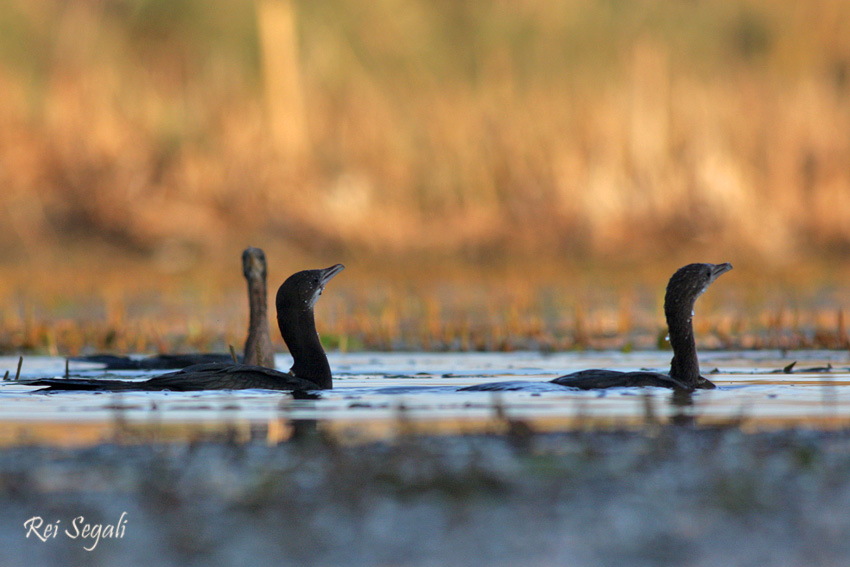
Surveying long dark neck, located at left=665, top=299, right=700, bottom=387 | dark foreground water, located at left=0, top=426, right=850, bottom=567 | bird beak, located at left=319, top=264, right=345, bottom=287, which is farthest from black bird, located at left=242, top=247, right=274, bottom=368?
dark foreground water, located at left=0, top=426, right=850, bottom=567

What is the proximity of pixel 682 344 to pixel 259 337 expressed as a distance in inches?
117

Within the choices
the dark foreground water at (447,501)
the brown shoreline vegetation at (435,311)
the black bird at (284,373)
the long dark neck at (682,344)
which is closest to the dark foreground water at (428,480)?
the dark foreground water at (447,501)

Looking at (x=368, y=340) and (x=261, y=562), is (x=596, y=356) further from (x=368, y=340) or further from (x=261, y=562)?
(x=261, y=562)

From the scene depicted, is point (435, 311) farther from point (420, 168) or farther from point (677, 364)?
point (420, 168)

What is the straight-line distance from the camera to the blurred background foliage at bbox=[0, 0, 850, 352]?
2186 cm

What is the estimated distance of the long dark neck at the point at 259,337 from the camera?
9.70m

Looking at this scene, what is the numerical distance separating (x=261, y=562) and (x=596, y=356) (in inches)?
297

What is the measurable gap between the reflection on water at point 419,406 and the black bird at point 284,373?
85 mm

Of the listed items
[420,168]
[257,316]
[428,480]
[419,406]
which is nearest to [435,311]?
[257,316]

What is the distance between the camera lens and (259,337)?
981cm

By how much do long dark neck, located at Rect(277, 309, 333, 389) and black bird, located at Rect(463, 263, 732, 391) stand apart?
857 millimetres

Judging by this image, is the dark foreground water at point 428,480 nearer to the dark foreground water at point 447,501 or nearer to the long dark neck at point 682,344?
the dark foreground water at point 447,501

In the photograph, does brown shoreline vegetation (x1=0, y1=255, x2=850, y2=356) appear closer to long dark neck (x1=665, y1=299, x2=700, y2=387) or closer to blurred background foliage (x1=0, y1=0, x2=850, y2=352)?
blurred background foliage (x1=0, y1=0, x2=850, y2=352)

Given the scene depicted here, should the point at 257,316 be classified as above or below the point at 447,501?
above
